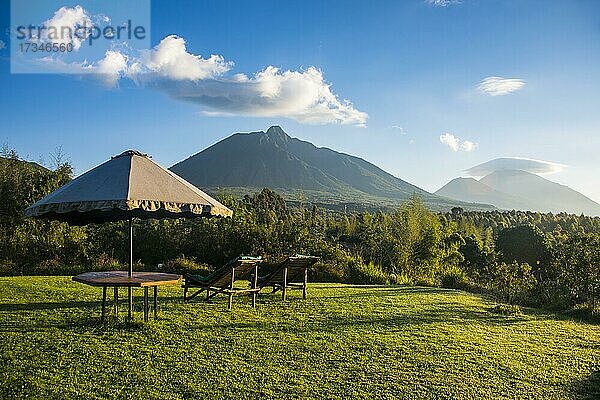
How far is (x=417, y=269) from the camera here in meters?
18.3

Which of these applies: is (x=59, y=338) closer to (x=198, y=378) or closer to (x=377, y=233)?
(x=198, y=378)

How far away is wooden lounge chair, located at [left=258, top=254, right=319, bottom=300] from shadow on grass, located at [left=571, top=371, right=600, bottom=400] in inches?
184

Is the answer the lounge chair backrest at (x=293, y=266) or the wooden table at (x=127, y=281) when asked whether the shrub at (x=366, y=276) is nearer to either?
the lounge chair backrest at (x=293, y=266)

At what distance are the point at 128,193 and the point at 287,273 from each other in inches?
158

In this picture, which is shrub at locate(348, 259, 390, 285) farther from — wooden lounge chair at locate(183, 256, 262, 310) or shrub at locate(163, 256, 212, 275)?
wooden lounge chair at locate(183, 256, 262, 310)

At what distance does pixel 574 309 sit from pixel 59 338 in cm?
830

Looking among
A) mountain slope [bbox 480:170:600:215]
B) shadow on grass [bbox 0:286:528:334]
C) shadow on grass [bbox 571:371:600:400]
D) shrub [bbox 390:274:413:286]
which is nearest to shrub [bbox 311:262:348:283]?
shrub [bbox 390:274:413:286]

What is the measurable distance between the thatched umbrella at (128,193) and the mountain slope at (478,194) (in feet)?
388

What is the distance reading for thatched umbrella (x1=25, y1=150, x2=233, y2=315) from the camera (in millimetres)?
5688

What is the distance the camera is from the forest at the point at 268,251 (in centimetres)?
1061

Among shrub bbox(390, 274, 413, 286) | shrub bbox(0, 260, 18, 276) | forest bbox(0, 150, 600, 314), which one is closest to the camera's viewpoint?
forest bbox(0, 150, 600, 314)

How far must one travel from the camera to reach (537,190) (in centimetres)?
13250

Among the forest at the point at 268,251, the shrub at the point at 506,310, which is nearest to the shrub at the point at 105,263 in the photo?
the forest at the point at 268,251

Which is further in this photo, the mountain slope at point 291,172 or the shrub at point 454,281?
the mountain slope at point 291,172
